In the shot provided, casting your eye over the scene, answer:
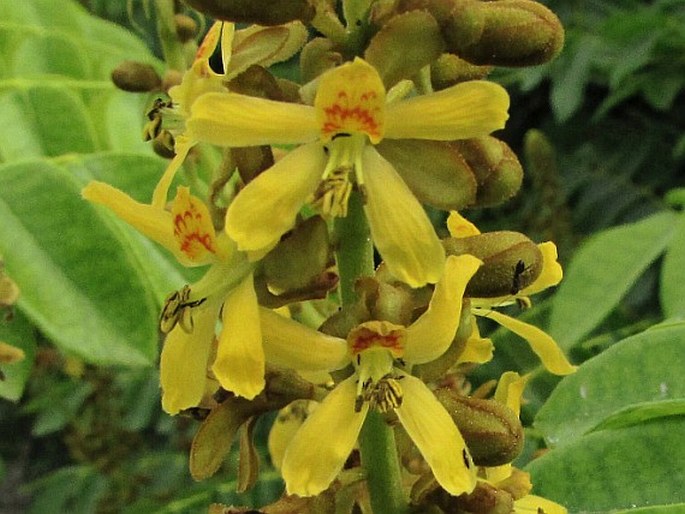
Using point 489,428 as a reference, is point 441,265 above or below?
above

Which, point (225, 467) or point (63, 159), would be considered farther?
point (225, 467)

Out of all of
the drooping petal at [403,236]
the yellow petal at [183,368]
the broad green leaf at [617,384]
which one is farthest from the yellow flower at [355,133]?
the broad green leaf at [617,384]

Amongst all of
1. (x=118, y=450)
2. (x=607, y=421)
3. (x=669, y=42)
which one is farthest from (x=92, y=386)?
(x=607, y=421)

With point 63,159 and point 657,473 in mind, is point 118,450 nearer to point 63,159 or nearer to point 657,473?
point 63,159

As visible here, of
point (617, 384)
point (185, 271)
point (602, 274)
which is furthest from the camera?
point (602, 274)

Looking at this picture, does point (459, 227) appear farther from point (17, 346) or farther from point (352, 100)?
point (17, 346)

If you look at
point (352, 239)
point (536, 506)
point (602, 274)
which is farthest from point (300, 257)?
point (602, 274)

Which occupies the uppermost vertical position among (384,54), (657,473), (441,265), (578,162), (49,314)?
(384,54)
